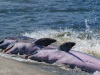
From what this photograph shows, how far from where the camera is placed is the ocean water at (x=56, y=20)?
1443cm

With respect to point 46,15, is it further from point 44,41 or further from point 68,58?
point 68,58

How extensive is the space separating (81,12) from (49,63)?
34.1 feet

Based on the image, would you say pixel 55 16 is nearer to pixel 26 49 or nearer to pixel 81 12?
pixel 81 12

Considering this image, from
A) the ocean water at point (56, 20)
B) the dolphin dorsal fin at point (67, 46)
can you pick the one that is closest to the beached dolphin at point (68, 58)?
the dolphin dorsal fin at point (67, 46)

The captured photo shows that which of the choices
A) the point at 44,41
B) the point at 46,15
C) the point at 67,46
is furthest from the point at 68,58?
the point at 46,15

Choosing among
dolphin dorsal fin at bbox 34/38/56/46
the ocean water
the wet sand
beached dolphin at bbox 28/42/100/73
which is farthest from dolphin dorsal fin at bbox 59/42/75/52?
the wet sand

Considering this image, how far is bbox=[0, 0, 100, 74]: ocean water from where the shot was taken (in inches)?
568

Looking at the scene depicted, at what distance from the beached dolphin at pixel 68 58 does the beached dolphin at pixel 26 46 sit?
0.89ft

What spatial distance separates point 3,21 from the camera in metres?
18.0

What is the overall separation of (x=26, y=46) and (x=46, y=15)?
28.5ft

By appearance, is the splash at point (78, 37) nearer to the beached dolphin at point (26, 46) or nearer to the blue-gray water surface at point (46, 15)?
the blue-gray water surface at point (46, 15)

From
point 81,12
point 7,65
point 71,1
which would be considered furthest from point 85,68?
point 71,1

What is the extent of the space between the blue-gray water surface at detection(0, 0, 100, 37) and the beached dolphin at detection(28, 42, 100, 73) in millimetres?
5388

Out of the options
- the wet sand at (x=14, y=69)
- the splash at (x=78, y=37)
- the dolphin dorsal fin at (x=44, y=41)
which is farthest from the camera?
the splash at (x=78, y=37)
